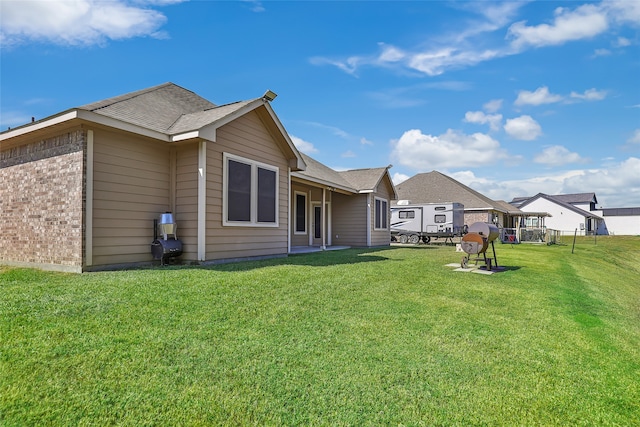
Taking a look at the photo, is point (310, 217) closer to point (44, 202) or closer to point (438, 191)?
point (44, 202)

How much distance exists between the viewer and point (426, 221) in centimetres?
2242

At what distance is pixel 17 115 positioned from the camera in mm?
9781

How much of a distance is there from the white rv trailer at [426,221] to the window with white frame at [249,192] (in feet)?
48.4

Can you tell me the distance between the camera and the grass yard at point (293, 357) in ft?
7.89

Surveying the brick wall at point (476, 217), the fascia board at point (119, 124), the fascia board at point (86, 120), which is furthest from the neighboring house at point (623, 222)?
the fascia board at point (86, 120)

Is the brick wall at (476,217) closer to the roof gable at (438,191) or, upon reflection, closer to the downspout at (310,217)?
the roof gable at (438,191)

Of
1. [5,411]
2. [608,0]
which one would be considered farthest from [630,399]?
[608,0]

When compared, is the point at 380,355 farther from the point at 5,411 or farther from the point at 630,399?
the point at 5,411

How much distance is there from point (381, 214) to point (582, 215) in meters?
40.8

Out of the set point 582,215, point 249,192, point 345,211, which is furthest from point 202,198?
point 582,215

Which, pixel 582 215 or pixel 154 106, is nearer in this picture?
pixel 154 106

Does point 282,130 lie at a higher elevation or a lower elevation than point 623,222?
higher

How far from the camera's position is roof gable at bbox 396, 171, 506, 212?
1136 inches

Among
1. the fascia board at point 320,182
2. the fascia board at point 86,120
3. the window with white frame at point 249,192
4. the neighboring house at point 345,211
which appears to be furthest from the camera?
the neighboring house at point 345,211
